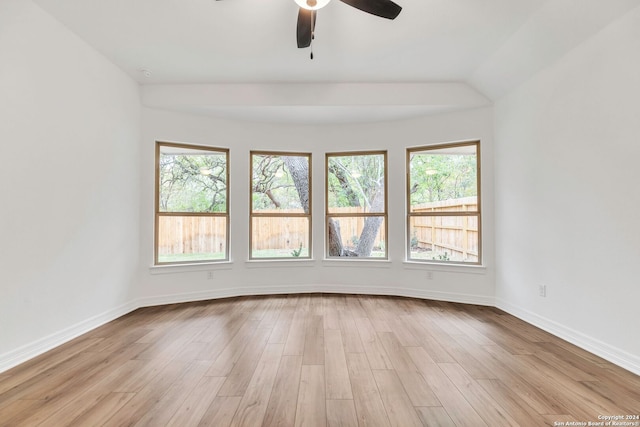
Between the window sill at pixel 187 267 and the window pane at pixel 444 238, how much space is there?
2920 mm

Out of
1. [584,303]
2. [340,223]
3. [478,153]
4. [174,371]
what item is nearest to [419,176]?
[478,153]

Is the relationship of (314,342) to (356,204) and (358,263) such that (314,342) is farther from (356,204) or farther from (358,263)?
(356,204)

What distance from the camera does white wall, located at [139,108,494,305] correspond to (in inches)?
165

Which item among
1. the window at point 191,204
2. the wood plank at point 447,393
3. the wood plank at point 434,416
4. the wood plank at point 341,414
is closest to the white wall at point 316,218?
the window at point 191,204

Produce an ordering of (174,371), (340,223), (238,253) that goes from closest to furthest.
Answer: (174,371) < (238,253) < (340,223)

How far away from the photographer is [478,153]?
4.31 meters

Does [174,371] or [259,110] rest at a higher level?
[259,110]

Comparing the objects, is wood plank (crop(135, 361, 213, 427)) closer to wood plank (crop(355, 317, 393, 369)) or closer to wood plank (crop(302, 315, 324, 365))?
wood plank (crop(302, 315, 324, 365))

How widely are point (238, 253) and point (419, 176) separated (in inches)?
121

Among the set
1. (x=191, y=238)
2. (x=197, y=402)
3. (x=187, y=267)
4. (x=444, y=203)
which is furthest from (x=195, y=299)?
(x=444, y=203)

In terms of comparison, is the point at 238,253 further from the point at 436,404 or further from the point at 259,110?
the point at 436,404

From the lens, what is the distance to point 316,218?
4.93 meters

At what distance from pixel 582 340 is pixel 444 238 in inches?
78.2

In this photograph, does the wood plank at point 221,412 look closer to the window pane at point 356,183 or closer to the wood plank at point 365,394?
the wood plank at point 365,394
